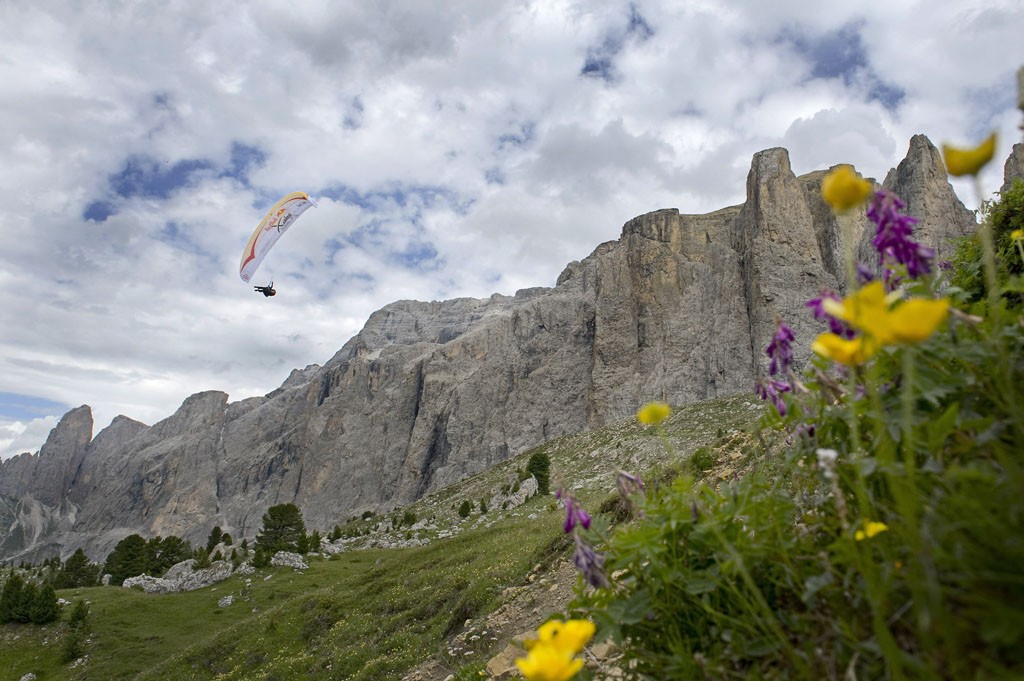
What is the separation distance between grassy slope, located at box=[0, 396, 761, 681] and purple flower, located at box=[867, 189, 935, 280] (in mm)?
1415

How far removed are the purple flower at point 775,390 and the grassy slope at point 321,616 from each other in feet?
2.10

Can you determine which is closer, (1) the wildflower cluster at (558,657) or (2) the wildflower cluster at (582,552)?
(1) the wildflower cluster at (558,657)

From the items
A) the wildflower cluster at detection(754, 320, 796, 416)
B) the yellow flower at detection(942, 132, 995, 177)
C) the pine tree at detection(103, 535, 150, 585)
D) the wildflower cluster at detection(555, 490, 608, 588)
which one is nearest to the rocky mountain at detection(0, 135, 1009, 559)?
the pine tree at detection(103, 535, 150, 585)

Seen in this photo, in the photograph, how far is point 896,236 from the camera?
2482mm

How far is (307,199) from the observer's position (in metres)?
31.5

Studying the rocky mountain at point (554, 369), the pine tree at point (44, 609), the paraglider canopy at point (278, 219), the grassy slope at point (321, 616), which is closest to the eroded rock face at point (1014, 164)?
the rocky mountain at point (554, 369)

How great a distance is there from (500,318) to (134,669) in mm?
107658

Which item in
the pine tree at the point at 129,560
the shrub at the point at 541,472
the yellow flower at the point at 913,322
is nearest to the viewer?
the yellow flower at the point at 913,322

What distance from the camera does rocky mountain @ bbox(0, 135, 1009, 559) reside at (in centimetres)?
7612

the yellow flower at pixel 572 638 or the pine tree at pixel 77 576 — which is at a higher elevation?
the yellow flower at pixel 572 638

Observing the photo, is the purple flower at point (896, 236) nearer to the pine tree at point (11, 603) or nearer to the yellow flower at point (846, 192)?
the yellow flower at point (846, 192)

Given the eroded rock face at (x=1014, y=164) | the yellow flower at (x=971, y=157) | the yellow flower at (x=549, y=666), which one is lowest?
the yellow flower at (x=549, y=666)

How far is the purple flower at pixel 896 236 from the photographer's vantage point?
239 cm

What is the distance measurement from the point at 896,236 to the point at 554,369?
10000cm
